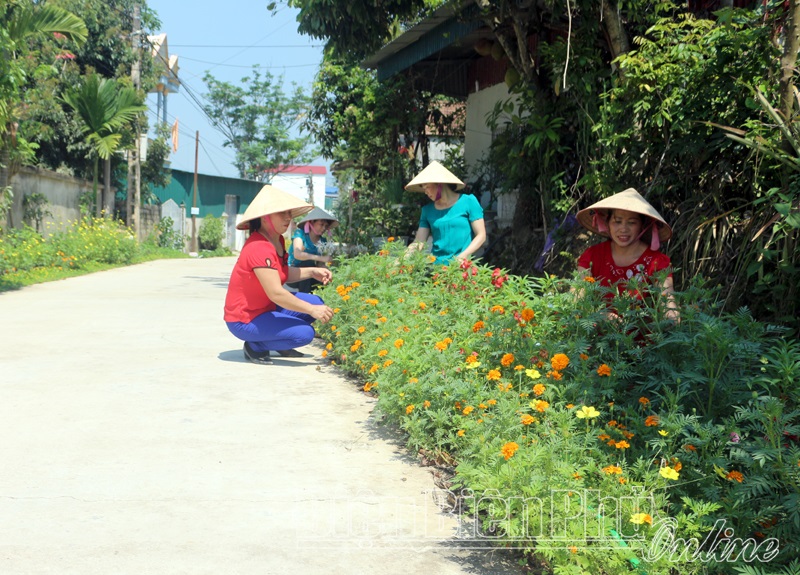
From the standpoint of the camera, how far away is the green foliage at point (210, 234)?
42.1 m

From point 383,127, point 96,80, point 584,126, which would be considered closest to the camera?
point 584,126

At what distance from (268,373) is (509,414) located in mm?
3154

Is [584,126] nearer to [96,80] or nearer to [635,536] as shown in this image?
[635,536]

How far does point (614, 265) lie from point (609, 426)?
1950 mm

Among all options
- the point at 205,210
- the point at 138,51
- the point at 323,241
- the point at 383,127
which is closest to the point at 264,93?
the point at 205,210

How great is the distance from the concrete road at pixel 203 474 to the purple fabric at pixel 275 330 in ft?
0.67

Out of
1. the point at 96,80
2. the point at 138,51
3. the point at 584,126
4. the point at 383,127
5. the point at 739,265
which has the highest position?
the point at 138,51

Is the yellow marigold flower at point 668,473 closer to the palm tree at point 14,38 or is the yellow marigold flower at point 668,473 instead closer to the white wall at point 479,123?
the palm tree at point 14,38

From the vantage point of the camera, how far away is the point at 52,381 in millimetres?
5965

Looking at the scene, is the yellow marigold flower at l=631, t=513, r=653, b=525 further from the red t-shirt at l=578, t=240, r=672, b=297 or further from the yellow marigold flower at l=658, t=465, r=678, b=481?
the red t-shirt at l=578, t=240, r=672, b=297

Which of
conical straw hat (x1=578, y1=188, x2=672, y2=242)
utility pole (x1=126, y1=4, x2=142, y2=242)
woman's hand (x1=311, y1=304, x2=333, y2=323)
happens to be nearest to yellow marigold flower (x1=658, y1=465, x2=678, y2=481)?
conical straw hat (x1=578, y1=188, x2=672, y2=242)

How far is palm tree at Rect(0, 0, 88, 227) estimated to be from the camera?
11867mm

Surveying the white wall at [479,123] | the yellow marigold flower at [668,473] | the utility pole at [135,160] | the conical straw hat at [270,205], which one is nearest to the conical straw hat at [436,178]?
the conical straw hat at [270,205]

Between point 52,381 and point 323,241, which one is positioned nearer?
point 52,381
